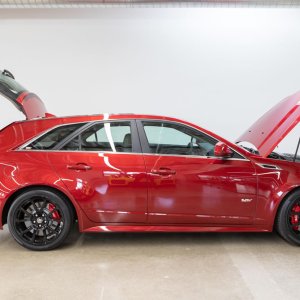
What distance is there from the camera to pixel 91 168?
296cm

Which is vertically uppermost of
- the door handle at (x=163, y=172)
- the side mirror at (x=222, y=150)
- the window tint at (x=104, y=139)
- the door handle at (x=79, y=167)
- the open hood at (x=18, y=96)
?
the open hood at (x=18, y=96)

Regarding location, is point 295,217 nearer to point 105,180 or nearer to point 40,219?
point 105,180

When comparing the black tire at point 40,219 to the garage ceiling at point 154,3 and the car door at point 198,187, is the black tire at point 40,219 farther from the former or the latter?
the garage ceiling at point 154,3

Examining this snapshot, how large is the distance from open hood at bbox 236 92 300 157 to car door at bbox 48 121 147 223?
123 centimetres

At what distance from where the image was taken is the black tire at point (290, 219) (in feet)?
10.1

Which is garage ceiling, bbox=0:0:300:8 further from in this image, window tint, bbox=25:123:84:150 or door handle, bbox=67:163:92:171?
door handle, bbox=67:163:92:171

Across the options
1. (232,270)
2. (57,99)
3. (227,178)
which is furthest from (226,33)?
(232,270)

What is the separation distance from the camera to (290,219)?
3100 mm

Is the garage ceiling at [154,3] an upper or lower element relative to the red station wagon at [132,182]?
upper

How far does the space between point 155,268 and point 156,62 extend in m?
3.98

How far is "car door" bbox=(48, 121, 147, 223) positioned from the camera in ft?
9.70

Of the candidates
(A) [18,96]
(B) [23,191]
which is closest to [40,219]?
(B) [23,191]

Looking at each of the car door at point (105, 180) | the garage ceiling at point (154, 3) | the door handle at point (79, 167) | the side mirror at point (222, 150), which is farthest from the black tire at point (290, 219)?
the garage ceiling at point (154, 3)

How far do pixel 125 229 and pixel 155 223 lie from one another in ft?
0.92
